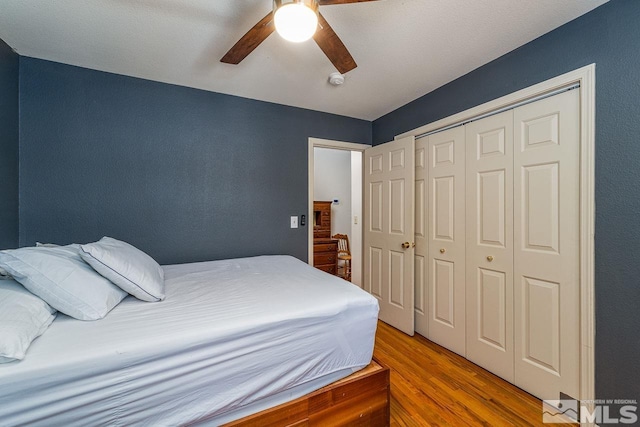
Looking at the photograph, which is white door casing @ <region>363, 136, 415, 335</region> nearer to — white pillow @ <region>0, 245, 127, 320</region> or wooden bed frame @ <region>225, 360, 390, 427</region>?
wooden bed frame @ <region>225, 360, 390, 427</region>

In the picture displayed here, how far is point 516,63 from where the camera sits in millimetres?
1785

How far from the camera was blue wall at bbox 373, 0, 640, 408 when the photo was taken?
1305mm

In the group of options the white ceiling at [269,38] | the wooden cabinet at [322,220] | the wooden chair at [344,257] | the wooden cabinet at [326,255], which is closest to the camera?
the white ceiling at [269,38]

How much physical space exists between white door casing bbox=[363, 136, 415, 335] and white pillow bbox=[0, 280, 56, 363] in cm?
251

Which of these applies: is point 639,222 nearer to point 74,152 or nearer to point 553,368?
point 553,368

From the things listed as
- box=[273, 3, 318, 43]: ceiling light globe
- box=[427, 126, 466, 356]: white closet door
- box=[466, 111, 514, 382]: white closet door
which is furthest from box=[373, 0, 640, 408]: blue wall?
box=[273, 3, 318, 43]: ceiling light globe

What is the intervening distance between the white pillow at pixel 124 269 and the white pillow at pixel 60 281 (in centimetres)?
5

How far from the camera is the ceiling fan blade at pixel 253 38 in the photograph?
1242 mm

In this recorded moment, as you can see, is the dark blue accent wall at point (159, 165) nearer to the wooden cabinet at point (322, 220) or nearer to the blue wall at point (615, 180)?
the blue wall at point (615, 180)

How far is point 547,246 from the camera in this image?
164 cm

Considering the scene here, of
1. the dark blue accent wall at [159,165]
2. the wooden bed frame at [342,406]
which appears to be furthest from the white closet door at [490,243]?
the dark blue accent wall at [159,165]

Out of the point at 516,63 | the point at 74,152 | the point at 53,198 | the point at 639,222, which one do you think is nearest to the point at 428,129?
the point at 516,63

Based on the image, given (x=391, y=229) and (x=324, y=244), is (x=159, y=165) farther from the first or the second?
(x=324, y=244)

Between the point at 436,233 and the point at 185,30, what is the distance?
2490 millimetres
